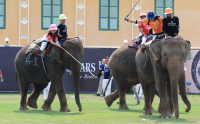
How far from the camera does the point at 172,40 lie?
1309 centimetres

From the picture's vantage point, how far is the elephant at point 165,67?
1259cm

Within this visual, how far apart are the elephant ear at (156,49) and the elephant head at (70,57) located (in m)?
2.84

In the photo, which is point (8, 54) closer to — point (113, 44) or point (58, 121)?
point (113, 44)

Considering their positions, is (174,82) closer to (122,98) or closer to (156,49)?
(156,49)

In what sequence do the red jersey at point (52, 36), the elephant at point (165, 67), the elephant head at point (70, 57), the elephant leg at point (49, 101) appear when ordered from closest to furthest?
the elephant at point (165, 67)
the elephant head at point (70, 57)
the red jersey at point (52, 36)
the elephant leg at point (49, 101)

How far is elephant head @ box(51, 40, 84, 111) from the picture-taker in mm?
15742

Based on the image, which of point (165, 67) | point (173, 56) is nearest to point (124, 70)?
point (165, 67)

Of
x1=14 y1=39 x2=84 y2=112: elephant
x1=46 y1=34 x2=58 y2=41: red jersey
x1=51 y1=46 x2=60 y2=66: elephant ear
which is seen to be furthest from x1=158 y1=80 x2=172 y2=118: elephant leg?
x1=46 y1=34 x2=58 y2=41: red jersey

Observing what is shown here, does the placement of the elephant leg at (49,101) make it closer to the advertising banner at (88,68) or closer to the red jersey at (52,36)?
the red jersey at (52,36)

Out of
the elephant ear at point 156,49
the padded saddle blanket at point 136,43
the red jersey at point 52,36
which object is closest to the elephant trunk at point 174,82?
the elephant ear at point 156,49

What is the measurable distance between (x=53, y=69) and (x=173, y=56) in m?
4.51

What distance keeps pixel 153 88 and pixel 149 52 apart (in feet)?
10.4

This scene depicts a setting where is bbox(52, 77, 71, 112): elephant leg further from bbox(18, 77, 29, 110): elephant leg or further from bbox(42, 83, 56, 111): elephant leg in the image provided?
bbox(18, 77, 29, 110): elephant leg

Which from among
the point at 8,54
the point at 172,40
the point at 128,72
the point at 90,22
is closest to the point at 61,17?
the point at 128,72
